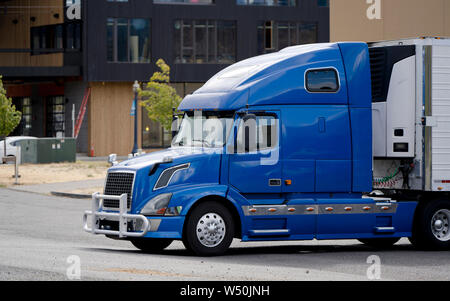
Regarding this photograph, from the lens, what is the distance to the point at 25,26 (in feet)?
229

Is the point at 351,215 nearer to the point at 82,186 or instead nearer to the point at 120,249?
the point at 120,249

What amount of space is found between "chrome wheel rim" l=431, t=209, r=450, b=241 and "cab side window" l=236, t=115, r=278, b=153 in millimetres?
3531

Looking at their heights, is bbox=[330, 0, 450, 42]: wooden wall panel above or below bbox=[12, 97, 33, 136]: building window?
above

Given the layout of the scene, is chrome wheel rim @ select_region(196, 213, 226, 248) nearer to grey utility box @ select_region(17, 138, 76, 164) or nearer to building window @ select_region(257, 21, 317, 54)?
grey utility box @ select_region(17, 138, 76, 164)

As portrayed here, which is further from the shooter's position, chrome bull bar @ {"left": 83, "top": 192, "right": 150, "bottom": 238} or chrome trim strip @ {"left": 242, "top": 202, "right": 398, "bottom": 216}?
chrome trim strip @ {"left": 242, "top": 202, "right": 398, "bottom": 216}

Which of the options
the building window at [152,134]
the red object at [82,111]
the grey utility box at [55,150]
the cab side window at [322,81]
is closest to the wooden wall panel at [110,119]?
the red object at [82,111]

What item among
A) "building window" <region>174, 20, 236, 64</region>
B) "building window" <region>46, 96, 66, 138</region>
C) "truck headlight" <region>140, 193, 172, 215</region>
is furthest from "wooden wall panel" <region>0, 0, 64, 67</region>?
"truck headlight" <region>140, 193, 172, 215</region>

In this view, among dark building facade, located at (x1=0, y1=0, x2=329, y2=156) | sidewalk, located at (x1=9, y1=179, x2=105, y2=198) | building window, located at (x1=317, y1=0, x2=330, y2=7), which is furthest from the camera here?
building window, located at (x1=317, y1=0, x2=330, y2=7)

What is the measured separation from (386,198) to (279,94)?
284cm

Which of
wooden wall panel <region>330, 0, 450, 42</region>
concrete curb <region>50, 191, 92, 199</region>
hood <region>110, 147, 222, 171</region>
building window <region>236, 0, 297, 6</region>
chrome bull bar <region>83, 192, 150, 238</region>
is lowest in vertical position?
concrete curb <region>50, 191, 92, 199</region>

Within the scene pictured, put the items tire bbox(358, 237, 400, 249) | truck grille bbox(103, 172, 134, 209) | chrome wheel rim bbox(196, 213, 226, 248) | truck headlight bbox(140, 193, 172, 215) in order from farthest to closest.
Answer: tire bbox(358, 237, 400, 249)
truck grille bbox(103, 172, 134, 209)
chrome wheel rim bbox(196, 213, 226, 248)
truck headlight bbox(140, 193, 172, 215)

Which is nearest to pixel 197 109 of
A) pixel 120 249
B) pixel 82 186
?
pixel 120 249

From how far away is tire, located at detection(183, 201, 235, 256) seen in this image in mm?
14531

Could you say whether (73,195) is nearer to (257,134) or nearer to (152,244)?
(152,244)
